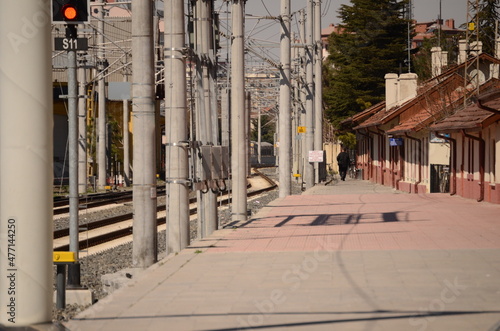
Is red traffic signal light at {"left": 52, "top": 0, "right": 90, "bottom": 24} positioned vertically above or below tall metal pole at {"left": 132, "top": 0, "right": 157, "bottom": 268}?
above

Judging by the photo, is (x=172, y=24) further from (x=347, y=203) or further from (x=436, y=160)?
(x=436, y=160)

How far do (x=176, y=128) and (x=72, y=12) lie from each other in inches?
243

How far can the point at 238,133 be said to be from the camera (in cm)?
2331

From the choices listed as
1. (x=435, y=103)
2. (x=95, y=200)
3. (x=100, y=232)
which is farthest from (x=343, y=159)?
(x=100, y=232)

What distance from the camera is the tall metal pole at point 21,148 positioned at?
569 centimetres

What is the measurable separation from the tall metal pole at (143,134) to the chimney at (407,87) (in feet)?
124

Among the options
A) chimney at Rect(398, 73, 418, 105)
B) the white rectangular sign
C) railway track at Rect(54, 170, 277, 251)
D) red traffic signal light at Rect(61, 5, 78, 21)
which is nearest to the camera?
red traffic signal light at Rect(61, 5, 78, 21)

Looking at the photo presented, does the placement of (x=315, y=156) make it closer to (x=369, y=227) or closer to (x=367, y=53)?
(x=369, y=227)

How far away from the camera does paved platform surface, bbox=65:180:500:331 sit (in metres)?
8.76

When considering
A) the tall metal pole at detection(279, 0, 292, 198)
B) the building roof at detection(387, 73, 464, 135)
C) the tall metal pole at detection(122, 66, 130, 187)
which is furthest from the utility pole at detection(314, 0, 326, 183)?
the tall metal pole at detection(279, 0, 292, 198)

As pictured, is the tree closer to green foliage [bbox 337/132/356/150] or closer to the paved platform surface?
green foliage [bbox 337/132/356/150]

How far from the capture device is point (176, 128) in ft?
53.3

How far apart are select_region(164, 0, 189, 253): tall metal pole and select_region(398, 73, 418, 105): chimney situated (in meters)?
35.4

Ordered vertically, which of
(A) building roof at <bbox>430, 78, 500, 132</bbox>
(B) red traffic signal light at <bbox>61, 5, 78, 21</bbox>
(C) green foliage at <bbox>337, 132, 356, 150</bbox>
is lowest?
(C) green foliage at <bbox>337, 132, 356, 150</bbox>
